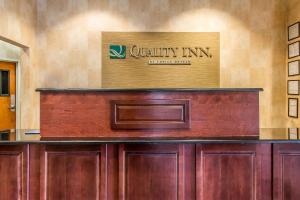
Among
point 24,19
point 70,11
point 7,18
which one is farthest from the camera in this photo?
point 70,11

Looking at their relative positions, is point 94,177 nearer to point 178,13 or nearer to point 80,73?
point 80,73

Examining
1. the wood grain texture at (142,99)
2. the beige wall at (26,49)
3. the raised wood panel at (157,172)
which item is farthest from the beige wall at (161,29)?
the raised wood panel at (157,172)

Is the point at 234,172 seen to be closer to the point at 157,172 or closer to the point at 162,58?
the point at 157,172

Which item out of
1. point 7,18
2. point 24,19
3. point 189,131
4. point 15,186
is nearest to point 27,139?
point 15,186

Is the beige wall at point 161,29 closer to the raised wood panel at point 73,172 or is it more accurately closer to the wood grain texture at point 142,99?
the wood grain texture at point 142,99

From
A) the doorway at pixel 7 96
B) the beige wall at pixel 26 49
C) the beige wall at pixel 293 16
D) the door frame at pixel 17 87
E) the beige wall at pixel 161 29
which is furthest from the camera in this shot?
the doorway at pixel 7 96

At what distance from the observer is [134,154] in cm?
271

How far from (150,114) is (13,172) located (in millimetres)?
1353

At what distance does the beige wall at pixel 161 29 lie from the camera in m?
5.92

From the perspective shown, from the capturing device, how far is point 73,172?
2713 mm

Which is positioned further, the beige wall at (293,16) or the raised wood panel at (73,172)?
the beige wall at (293,16)

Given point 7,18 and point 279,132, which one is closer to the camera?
point 279,132

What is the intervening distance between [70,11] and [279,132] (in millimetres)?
4578

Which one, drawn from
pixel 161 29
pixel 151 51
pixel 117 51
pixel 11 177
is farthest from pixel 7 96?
pixel 11 177
